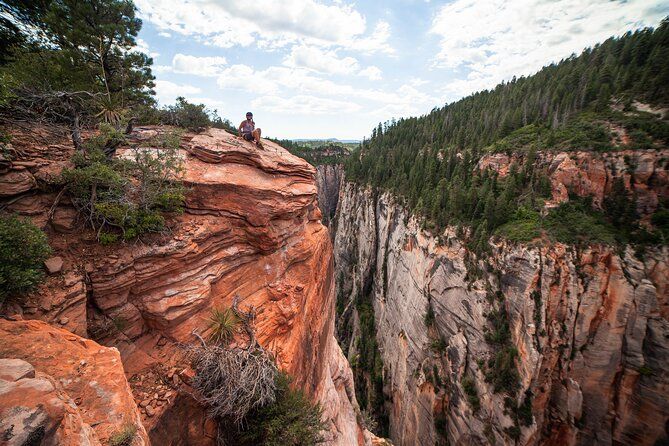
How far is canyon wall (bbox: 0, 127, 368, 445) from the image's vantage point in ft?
18.4

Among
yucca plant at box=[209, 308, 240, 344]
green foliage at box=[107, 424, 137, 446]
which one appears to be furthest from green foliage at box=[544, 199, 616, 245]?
green foliage at box=[107, 424, 137, 446]

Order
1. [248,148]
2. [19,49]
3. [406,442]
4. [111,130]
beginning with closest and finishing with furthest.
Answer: [111,130] → [19,49] → [248,148] → [406,442]

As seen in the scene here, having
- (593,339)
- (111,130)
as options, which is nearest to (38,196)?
(111,130)

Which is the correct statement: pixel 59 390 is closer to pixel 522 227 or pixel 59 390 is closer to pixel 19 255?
pixel 19 255

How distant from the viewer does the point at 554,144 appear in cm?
2914

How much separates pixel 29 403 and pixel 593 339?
30976 millimetres

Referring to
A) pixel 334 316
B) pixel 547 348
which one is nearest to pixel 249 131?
pixel 334 316

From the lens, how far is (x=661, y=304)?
1927cm

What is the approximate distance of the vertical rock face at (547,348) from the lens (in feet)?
64.6

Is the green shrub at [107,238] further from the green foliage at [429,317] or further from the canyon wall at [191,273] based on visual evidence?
the green foliage at [429,317]

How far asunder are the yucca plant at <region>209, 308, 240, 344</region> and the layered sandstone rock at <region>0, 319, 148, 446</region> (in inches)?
103

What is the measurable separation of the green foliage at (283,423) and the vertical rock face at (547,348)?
73.2 feet

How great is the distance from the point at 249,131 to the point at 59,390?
9.61 meters

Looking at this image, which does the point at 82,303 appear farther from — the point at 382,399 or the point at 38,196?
the point at 382,399
